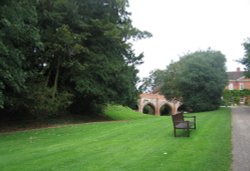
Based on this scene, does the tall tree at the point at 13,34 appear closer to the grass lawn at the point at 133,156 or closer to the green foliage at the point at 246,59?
→ the grass lawn at the point at 133,156

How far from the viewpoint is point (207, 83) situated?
39.2m

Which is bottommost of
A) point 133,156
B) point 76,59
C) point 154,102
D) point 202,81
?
point 133,156

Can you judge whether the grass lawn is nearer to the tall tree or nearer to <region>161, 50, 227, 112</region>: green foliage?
the tall tree

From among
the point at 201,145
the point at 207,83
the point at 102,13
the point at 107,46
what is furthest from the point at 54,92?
the point at 207,83

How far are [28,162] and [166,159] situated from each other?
3.58 metres

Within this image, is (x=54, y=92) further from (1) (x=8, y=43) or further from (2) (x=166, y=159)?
(2) (x=166, y=159)

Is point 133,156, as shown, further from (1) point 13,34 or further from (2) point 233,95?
(2) point 233,95

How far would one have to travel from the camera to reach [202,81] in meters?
39.4

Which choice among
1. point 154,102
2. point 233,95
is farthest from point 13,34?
point 233,95

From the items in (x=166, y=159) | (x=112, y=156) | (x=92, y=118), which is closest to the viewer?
(x=166, y=159)

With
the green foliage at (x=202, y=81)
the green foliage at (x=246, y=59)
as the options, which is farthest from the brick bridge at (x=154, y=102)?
the green foliage at (x=246, y=59)

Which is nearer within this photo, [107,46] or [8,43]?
[8,43]

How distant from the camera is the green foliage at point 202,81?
39281 millimetres

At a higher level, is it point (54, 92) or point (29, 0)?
point (29, 0)
